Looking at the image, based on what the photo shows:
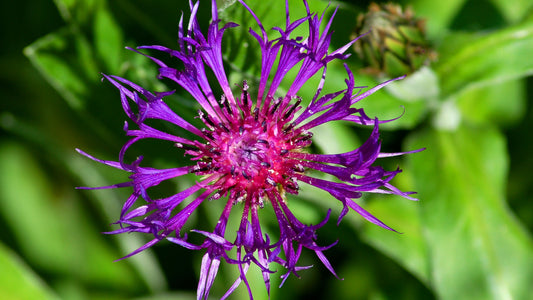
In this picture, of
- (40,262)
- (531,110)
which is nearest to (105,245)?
(40,262)

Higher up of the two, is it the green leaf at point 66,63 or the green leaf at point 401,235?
the green leaf at point 66,63

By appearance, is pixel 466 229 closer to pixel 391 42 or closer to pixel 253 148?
pixel 391 42

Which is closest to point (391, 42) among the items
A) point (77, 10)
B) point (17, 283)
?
point (77, 10)

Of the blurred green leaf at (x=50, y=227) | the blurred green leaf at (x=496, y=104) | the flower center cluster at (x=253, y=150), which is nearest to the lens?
the flower center cluster at (x=253, y=150)

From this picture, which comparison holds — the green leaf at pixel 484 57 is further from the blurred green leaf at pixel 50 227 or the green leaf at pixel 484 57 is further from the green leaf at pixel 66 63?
the blurred green leaf at pixel 50 227

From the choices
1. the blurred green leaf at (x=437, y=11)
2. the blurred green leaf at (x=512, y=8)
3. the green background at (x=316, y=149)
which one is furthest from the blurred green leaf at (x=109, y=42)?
the blurred green leaf at (x=512, y=8)

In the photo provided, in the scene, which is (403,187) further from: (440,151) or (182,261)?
(182,261)

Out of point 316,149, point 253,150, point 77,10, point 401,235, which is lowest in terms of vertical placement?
point 401,235
